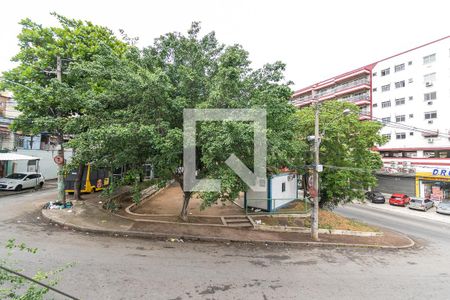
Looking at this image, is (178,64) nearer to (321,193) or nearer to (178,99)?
(178,99)

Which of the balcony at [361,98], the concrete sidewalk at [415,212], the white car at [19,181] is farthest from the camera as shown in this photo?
the balcony at [361,98]

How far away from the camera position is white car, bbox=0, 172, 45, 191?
17.7m

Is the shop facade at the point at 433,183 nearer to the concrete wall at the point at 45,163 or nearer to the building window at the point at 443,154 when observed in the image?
the building window at the point at 443,154

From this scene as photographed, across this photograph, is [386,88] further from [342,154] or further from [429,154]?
[342,154]

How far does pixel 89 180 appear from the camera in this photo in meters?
18.1

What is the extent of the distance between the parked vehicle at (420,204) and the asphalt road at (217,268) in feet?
53.3

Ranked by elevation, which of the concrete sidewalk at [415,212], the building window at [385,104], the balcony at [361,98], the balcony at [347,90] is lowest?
the concrete sidewalk at [415,212]

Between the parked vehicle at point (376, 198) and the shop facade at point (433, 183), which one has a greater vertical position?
the shop facade at point (433, 183)

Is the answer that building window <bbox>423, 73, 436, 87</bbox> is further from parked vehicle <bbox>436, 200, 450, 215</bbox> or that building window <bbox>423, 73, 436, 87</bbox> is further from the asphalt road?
the asphalt road

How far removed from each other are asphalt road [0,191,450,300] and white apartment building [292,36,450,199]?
20.3 meters

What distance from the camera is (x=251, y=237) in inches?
448

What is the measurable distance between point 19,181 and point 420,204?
3601cm

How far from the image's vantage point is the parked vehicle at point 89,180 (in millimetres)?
17062

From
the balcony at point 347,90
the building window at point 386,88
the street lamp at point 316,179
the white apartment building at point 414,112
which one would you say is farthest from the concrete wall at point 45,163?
the building window at point 386,88
